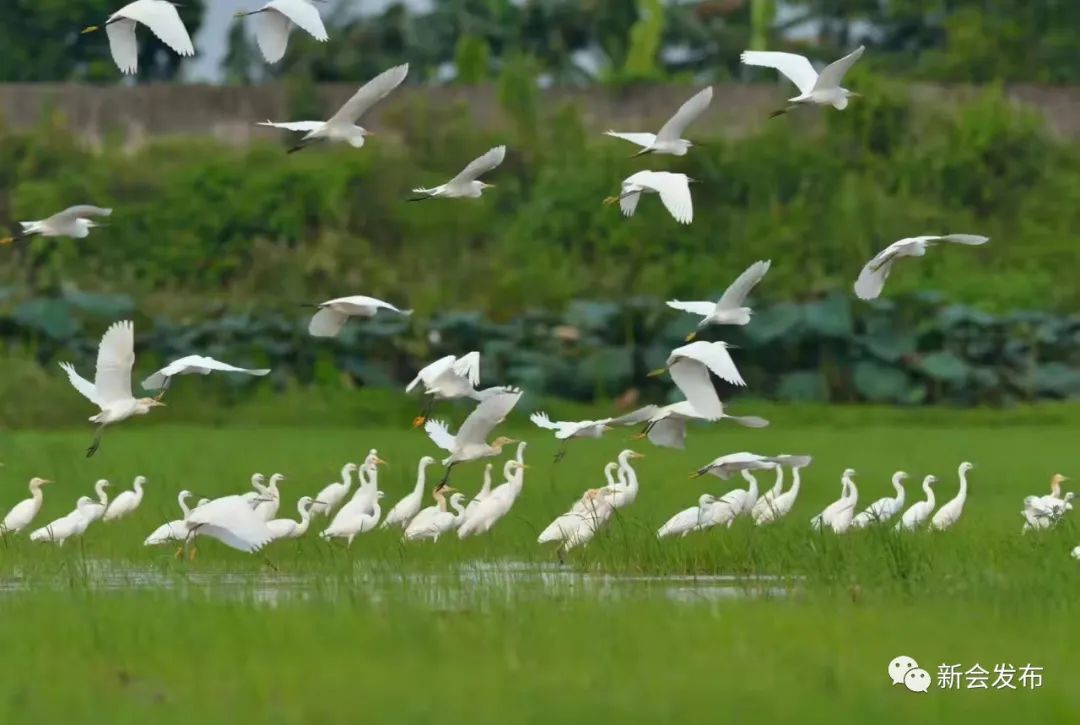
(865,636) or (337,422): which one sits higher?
(865,636)

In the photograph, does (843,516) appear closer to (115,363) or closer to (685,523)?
(685,523)

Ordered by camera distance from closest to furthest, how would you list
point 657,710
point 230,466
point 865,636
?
point 657,710 → point 865,636 → point 230,466

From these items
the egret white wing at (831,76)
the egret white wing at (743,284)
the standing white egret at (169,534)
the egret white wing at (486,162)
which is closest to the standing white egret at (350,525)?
the standing white egret at (169,534)

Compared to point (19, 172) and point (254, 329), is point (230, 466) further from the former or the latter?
point (19, 172)

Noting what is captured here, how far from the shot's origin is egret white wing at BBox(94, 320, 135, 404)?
39.6 feet

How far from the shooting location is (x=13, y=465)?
1747 centimetres

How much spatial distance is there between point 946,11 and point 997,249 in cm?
824

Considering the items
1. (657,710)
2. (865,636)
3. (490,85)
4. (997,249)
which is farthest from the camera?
(490,85)

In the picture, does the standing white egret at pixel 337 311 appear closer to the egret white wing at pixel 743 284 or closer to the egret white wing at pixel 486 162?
the egret white wing at pixel 486 162

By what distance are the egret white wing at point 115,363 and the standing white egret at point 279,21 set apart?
1505 mm

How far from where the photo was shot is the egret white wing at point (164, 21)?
12.1 m

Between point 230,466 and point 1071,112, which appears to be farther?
point 1071,112

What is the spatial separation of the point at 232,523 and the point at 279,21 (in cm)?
311

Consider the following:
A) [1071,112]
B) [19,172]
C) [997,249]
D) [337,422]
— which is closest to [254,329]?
[337,422]
